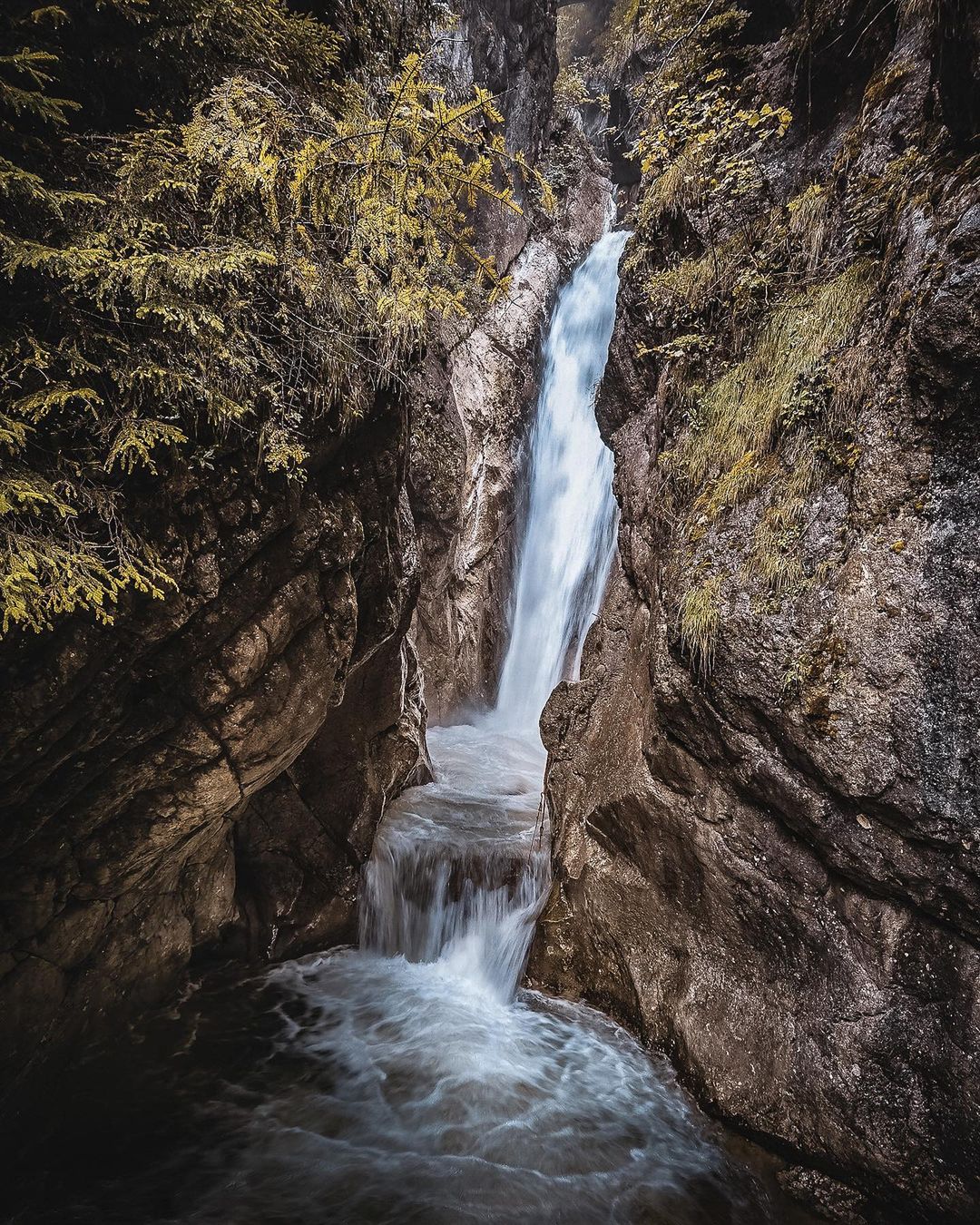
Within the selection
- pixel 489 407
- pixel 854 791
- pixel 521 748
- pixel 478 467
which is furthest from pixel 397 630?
pixel 489 407

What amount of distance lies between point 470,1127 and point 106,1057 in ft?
9.67

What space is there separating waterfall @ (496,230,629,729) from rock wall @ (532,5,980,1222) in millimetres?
7531

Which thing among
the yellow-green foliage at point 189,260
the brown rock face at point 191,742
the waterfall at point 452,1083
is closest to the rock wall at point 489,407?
the waterfall at point 452,1083

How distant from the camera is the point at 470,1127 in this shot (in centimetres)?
456

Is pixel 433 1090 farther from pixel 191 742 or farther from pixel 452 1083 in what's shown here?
pixel 191 742

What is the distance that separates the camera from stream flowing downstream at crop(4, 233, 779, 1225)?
3951mm

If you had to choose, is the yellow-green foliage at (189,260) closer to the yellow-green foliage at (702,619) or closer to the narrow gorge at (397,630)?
the narrow gorge at (397,630)

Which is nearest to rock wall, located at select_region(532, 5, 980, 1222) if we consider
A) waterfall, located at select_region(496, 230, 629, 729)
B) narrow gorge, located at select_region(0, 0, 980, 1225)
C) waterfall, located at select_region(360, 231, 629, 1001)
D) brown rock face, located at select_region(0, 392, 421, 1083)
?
narrow gorge, located at select_region(0, 0, 980, 1225)

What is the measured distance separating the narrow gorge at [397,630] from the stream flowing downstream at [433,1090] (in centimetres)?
4

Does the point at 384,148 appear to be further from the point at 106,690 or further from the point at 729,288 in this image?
Result: the point at 729,288

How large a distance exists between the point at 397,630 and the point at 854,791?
4.92 meters

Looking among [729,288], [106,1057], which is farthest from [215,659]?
[729,288]

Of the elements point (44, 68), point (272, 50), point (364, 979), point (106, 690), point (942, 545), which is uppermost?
point (272, 50)

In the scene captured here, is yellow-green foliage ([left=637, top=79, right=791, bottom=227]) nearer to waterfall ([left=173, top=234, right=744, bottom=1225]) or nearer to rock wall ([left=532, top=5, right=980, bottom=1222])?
rock wall ([left=532, top=5, right=980, bottom=1222])
